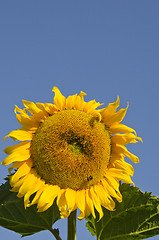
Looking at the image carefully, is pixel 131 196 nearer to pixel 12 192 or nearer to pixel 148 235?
pixel 148 235

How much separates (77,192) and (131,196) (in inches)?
27.4

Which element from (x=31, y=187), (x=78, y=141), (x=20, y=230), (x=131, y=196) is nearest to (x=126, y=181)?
(x=131, y=196)

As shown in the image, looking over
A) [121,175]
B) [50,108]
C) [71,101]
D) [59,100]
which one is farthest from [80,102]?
[121,175]

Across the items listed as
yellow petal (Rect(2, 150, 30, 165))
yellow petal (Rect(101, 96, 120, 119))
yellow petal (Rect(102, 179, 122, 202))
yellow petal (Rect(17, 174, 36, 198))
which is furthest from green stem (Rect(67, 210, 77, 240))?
yellow petal (Rect(101, 96, 120, 119))

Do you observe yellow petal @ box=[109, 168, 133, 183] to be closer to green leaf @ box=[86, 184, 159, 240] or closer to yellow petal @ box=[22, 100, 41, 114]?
green leaf @ box=[86, 184, 159, 240]

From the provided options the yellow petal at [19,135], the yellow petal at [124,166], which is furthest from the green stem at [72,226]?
the yellow petal at [19,135]

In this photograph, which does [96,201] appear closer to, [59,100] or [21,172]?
[21,172]

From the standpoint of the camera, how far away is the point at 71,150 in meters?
4.83

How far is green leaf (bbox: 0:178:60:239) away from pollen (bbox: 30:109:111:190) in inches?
18.6

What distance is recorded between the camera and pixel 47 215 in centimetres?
508

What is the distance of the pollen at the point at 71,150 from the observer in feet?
15.5

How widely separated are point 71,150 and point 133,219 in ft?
3.64

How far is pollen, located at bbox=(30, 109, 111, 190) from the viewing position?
472cm

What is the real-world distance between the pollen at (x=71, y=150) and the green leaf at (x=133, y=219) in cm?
53
